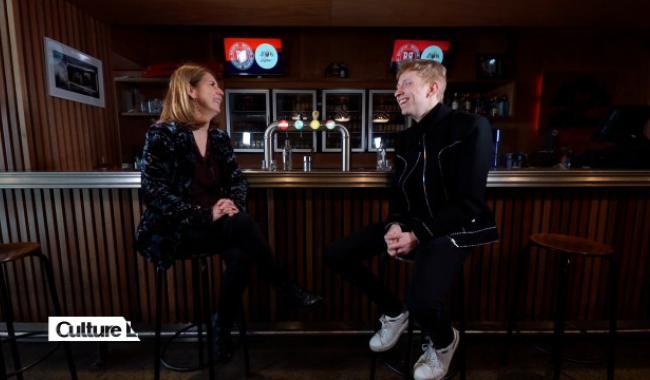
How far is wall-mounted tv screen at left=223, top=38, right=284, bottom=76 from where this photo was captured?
13.9ft

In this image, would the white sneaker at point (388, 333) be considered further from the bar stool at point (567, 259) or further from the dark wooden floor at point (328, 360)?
the bar stool at point (567, 259)

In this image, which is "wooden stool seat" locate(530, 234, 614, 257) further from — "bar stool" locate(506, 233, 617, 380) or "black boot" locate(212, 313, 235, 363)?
"black boot" locate(212, 313, 235, 363)

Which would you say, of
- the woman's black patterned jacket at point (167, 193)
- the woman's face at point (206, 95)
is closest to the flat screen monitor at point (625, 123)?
the woman's face at point (206, 95)

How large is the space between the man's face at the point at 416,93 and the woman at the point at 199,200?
85 centimetres

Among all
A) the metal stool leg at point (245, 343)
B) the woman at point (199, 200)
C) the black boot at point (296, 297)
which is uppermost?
the woman at point (199, 200)

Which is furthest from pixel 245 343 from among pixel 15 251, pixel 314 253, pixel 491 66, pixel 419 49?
pixel 491 66

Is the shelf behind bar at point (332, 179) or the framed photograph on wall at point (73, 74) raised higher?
the framed photograph on wall at point (73, 74)

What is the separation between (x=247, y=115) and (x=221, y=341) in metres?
3.47

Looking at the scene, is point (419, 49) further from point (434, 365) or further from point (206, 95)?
point (434, 365)

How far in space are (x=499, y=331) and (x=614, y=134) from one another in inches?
55.1

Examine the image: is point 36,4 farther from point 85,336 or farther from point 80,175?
point 85,336

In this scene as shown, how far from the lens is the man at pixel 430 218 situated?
54.6 inches

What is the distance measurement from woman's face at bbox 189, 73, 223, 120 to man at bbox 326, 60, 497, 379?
0.85 meters

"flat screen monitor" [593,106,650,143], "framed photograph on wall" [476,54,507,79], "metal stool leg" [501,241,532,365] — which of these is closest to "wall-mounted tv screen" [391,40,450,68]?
"framed photograph on wall" [476,54,507,79]
